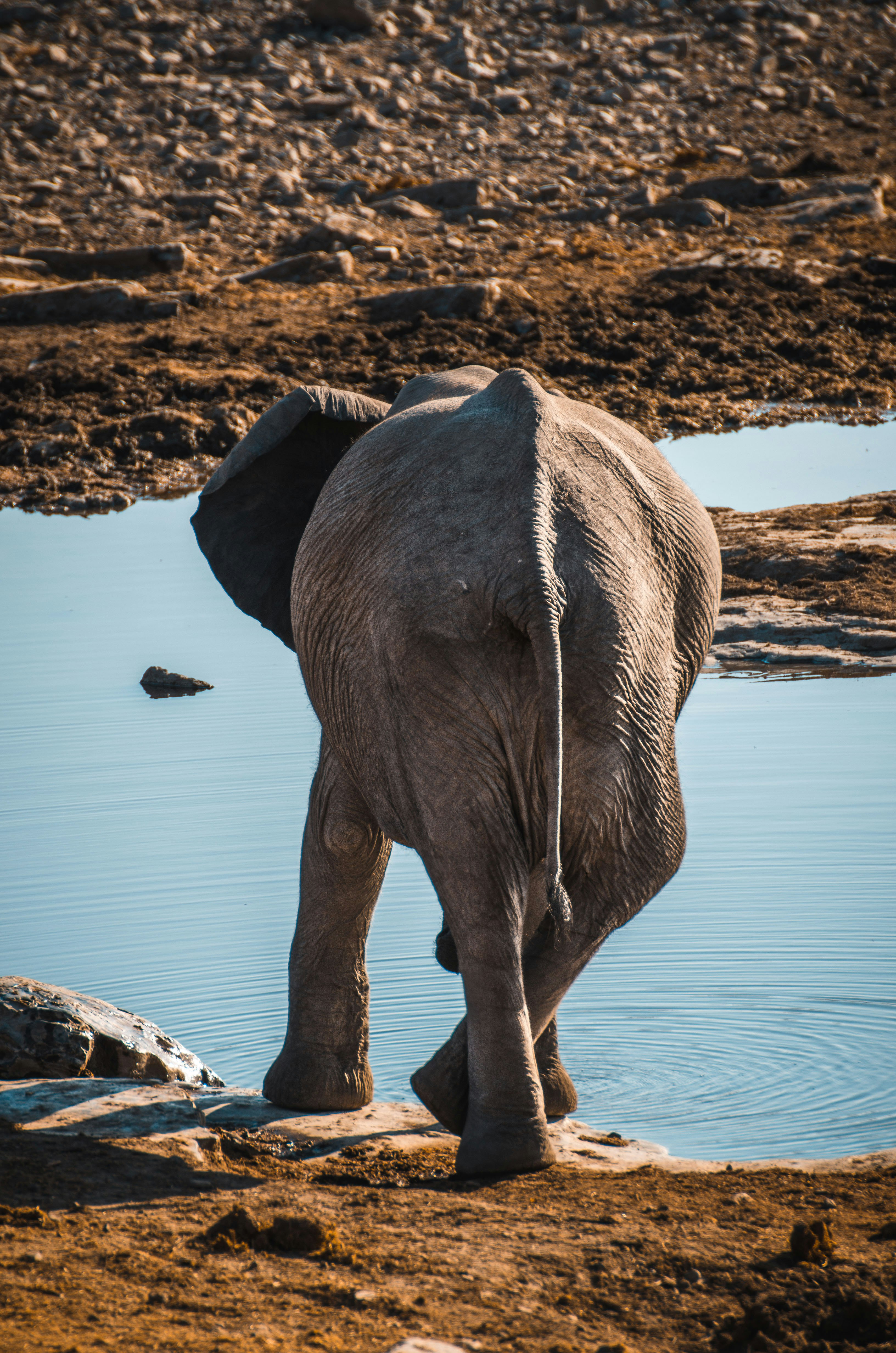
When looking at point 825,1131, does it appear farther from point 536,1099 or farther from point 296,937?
point 296,937

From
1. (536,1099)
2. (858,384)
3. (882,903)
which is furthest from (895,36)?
(536,1099)

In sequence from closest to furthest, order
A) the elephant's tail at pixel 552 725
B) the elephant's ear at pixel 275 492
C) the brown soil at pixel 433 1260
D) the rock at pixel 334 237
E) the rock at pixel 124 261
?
the brown soil at pixel 433 1260 < the elephant's tail at pixel 552 725 < the elephant's ear at pixel 275 492 < the rock at pixel 124 261 < the rock at pixel 334 237

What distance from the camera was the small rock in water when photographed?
7941mm

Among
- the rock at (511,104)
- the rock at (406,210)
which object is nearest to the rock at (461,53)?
the rock at (511,104)

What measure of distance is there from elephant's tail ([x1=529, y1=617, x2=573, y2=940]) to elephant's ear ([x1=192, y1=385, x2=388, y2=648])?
1.25 m

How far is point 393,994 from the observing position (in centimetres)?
461

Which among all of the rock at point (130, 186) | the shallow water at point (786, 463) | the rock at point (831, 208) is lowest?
the shallow water at point (786, 463)

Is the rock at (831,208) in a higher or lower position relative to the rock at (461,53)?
lower

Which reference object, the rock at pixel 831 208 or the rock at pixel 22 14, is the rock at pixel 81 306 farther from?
the rock at pixel 22 14

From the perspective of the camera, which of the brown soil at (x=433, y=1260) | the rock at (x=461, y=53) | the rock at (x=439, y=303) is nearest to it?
the brown soil at (x=433, y=1260)

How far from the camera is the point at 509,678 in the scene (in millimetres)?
2955

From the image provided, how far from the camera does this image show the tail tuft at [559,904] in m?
2.85

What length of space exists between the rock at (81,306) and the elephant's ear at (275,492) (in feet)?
40.0

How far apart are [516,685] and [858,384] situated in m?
12.6
